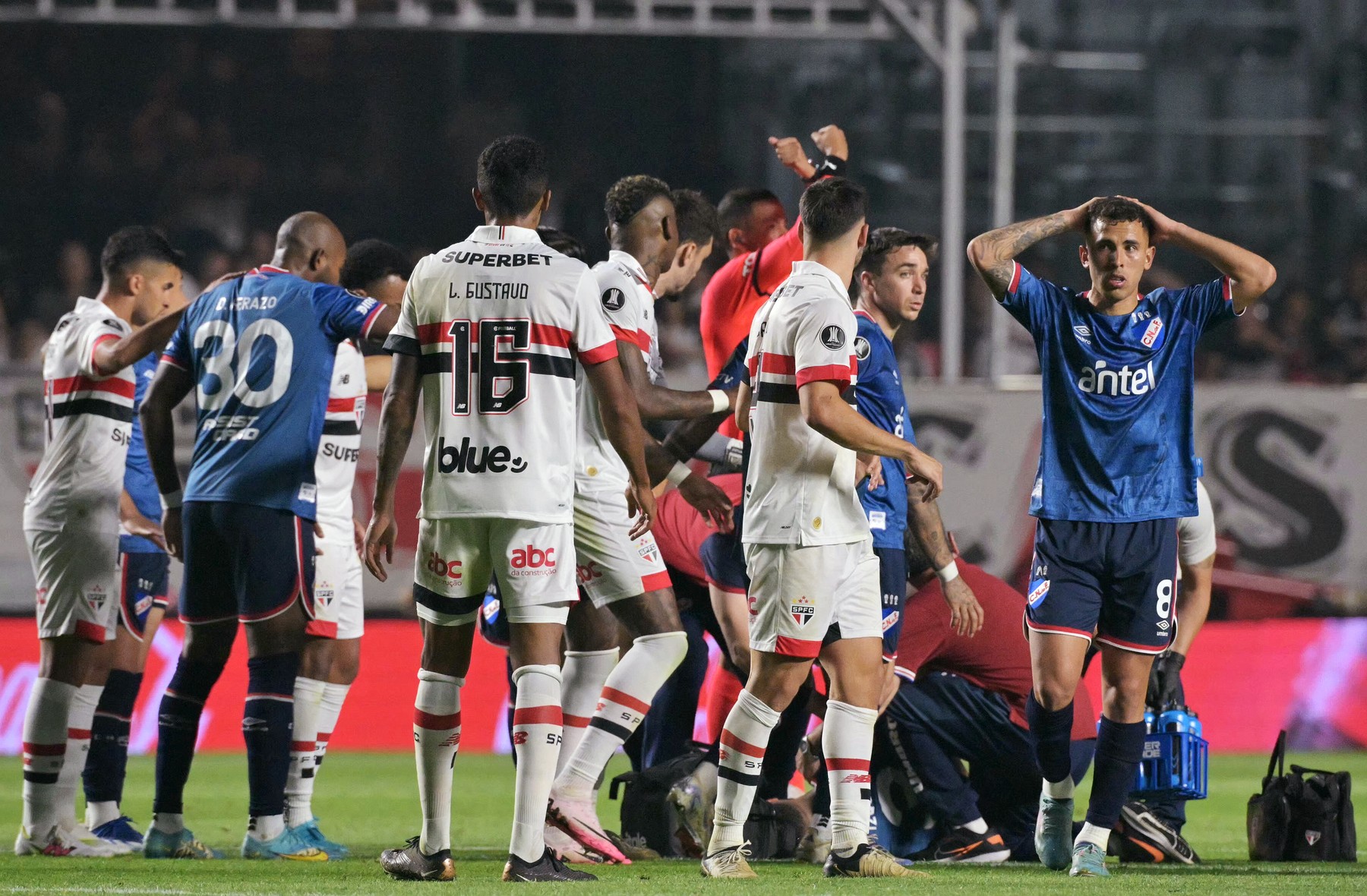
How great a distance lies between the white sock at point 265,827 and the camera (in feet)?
21.3

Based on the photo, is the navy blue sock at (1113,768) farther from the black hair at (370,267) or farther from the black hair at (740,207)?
the black hair at (370,267)

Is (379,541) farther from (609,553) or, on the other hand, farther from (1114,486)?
(1114,486)

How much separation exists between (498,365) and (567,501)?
1.57 ft

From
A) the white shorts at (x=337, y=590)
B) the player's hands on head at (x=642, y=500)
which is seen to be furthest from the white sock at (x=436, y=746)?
the white shorts at (x=337, y=590)

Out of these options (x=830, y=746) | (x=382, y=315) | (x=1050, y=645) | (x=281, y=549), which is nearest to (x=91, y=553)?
(x=281, y=549)

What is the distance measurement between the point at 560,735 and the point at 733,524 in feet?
5.69

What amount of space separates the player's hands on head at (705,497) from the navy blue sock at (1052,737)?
1.34m

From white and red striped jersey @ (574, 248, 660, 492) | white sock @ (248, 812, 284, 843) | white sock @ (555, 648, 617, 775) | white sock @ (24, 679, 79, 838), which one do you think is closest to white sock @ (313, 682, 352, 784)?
white sock @ (248, 812, 284, 843)

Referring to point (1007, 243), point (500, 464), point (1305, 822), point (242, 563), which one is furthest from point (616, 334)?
point (1305, 822)

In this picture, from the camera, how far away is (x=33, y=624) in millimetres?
11805

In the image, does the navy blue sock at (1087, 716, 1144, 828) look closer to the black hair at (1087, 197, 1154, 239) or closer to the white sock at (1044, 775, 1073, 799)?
the white sock at (1044, 775, 1073, 799)

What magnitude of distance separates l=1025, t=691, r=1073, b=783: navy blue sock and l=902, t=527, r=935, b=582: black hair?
0.99 meters

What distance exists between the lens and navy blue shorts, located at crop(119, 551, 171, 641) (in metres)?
7.63

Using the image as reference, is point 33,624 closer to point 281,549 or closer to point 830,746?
point 281,549
